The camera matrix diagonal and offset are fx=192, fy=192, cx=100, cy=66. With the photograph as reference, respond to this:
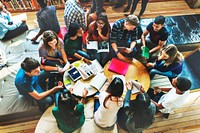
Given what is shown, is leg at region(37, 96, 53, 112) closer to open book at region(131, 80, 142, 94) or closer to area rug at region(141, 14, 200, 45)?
open book at region(131, 80, 142, 94)

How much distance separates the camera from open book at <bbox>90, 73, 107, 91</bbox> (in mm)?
2568

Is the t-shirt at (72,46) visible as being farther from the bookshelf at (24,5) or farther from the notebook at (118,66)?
the bookshelf at (24,5)

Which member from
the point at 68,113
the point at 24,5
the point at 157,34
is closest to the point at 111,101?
the point at 68,113

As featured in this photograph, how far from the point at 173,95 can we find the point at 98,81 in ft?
Result: 3.17

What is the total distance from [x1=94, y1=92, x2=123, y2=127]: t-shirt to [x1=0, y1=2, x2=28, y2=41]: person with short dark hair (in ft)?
6.80

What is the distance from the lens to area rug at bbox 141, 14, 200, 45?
3555 millimetres

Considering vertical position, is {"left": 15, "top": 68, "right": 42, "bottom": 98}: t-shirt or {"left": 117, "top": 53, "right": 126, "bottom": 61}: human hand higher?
{"left": 15, "top": 68, "right": 42, "bottom": 98}: t-shirt

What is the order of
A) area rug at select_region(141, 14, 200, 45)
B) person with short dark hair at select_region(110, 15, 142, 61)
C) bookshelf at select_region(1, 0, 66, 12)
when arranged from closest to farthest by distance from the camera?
person with short dark hair at select_region(110, 15, 142, 61) → area rug at select_region(141, 14, 200, 45) → bookshelf at select_region(1, 0, 66, 12)

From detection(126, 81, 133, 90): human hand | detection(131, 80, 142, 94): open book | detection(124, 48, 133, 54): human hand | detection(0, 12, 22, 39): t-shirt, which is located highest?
detection(0, 12, 22, 39): t-shirt

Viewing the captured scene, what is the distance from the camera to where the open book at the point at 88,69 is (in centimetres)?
265

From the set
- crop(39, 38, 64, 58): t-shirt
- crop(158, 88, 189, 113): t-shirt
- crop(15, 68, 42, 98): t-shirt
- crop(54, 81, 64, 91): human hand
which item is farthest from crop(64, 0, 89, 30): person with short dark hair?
crop(158, 88, 189, 113): t-shirt

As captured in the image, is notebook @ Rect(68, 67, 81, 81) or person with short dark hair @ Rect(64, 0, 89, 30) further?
person with short dark hair @ Rect(64, 0, 89, 30)

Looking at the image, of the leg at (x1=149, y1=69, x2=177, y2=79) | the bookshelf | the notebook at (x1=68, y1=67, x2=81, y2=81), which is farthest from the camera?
the bookshelf

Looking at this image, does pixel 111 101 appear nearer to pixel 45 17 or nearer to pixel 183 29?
pixel 45 17
